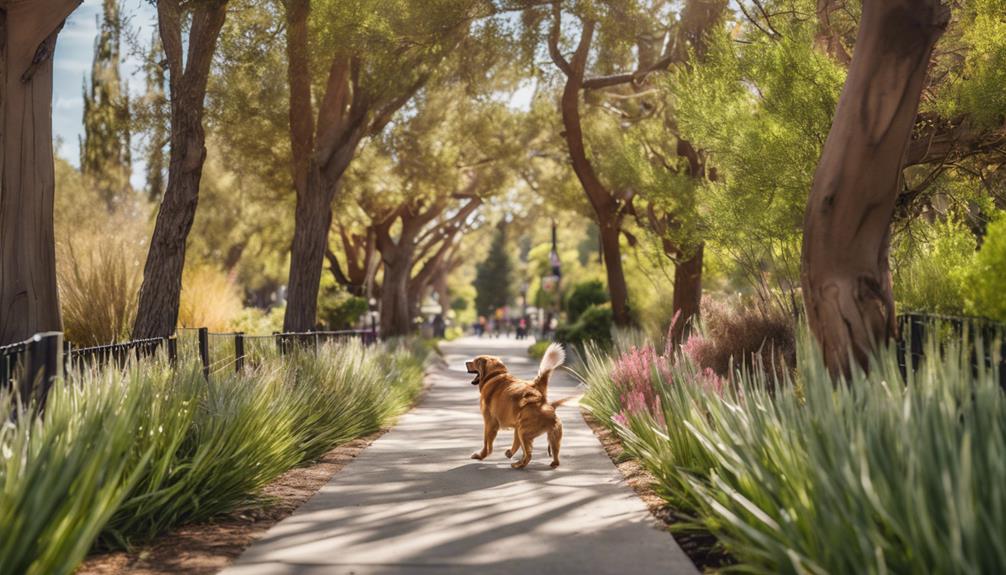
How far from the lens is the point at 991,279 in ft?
20.8

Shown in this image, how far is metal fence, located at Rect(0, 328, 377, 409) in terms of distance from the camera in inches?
259

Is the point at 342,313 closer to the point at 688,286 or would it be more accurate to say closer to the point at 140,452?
the point at 688,286

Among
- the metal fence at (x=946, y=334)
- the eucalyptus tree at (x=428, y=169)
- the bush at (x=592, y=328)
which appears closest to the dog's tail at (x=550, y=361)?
the metal fence at (x=946, y=334)

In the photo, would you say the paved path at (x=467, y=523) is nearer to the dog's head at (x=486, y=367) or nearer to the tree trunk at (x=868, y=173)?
the dog's head at (x=486, y=367)

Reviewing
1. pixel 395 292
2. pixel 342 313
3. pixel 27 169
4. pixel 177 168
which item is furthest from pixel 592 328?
pixel 27 169

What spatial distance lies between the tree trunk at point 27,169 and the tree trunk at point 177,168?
2984 mm

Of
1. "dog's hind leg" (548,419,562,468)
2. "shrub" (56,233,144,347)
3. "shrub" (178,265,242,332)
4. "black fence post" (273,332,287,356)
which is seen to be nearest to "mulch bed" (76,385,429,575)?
"dog's hind leg" (548,419,562,468)

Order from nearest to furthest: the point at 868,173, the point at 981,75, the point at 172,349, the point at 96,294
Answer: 1. the point at 868,173
2. the point at 172,349
3. the point at 981,75
4. the point at 96,294

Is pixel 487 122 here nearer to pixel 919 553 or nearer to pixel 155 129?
pixel 155 129

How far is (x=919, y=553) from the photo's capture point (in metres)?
4.28

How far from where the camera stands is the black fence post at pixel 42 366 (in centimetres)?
659

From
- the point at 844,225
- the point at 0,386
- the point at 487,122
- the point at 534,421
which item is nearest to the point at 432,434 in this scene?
the point at 534,421

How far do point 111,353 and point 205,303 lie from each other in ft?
34.8

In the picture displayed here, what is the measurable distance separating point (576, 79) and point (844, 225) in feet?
54.1
